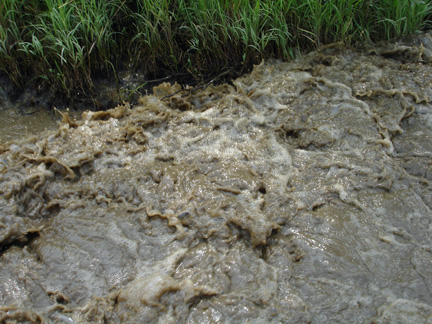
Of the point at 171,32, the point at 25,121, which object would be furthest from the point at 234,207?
the point at 25,121

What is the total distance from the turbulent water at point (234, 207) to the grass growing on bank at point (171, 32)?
0.46 metres

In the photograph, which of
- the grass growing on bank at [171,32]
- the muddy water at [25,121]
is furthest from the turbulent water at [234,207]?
the muddy water at [25,121]

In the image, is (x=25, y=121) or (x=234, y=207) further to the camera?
(x=25, y=121)

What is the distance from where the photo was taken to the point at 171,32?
4688mm

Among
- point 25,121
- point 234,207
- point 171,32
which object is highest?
point 171,32

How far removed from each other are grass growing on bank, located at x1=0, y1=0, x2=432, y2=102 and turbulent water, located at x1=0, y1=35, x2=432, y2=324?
46 cm

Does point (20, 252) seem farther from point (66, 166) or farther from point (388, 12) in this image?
point (388, 12)

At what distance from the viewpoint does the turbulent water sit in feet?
8.57

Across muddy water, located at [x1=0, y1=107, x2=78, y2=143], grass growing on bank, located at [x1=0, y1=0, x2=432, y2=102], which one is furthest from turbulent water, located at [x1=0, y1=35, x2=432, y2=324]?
muddy water, located at [x1=0, y1=107, x2=78, y2=143]

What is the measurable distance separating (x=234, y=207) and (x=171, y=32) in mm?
2475

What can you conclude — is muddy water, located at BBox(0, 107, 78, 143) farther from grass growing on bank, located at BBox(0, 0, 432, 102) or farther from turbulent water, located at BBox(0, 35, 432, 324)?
turbulent water, located at BBox(0, 35, 432, 324)

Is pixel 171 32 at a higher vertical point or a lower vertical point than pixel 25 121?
higher

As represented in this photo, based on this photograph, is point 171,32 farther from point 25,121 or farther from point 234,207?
point 234,207

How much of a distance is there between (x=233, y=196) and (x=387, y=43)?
3.03 m
